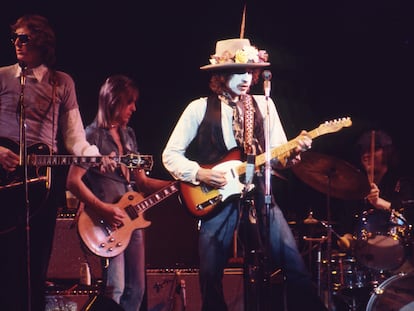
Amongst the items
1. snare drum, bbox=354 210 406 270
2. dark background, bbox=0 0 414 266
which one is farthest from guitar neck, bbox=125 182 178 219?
snare drum, bbox=354 210 406 270

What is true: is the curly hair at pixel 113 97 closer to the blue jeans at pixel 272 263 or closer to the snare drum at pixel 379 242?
the blue jeans at pixel 272 263

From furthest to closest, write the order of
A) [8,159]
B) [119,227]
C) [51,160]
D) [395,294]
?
[395,294] → [119,227] → [51,160] → [8,159]

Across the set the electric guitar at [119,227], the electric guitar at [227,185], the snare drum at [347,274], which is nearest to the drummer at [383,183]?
the snare drum at [347,274]

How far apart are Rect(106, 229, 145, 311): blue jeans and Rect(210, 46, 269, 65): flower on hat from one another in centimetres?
165

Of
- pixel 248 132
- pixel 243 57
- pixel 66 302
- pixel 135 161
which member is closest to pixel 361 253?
pixel 248 132

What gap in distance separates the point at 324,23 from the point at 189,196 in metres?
3.43

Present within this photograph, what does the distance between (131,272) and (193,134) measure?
4.38ft

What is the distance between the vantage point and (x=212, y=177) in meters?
5.21

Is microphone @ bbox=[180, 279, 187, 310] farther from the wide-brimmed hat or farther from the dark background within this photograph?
the wide-brimmed hat

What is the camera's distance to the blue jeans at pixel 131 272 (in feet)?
18.4

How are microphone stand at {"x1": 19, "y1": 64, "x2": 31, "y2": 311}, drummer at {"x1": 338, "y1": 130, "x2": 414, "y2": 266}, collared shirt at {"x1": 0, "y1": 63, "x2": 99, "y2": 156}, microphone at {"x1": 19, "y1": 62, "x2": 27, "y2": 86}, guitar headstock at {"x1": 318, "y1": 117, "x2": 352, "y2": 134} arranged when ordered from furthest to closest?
1. drummer at {"x1": 338, "y1": 130, "x2": 414, "y2": 266}
2. guitar headstock at {"x1": 318, "y1": 117, "x2": 352, "y2": 134}
3. collared shirt at {"x1": 0, "y1": 63, "x2": 99, "y2": 156}
4. microphone at {"x1": 19, "y1": 62, "x2": 27, "y2": 86}
5. microphone stand at {"x1": 19, "y1": 64, "x2": 31, "y2": 311}

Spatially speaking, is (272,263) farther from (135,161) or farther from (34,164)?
(34,164)

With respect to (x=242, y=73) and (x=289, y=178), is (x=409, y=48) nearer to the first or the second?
(x=289, y=178)

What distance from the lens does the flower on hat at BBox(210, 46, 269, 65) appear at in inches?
214
